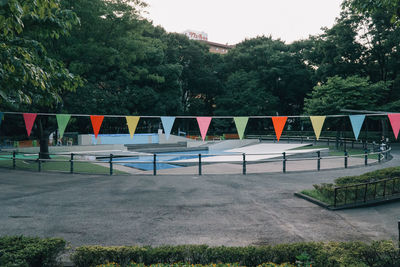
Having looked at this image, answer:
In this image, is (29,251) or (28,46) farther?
(28,46)

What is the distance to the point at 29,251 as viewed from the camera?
422cm

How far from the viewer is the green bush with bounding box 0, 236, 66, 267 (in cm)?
403

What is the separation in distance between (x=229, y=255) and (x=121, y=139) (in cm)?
2974

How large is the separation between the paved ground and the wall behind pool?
19115mm

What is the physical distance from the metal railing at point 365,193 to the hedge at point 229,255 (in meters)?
3.88

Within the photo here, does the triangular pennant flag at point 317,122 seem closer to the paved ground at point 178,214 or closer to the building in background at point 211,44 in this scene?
the paved ground at point 178,214

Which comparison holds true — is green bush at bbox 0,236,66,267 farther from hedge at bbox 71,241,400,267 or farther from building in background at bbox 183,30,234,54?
building in background at bbox 183,30,234,54

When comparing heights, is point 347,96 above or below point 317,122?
above

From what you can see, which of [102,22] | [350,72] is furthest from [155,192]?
[350,72]

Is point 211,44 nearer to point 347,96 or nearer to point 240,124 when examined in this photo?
point 347,96

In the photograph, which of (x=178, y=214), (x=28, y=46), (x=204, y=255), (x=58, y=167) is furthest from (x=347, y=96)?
(x=204, y=255)

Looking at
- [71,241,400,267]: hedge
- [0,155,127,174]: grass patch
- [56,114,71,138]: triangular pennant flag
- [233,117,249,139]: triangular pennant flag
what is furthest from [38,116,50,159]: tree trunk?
[71,241,400,267]: hedge

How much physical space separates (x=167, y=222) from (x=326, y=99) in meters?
27.1

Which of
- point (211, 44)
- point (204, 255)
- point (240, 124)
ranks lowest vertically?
point (204, 255)
